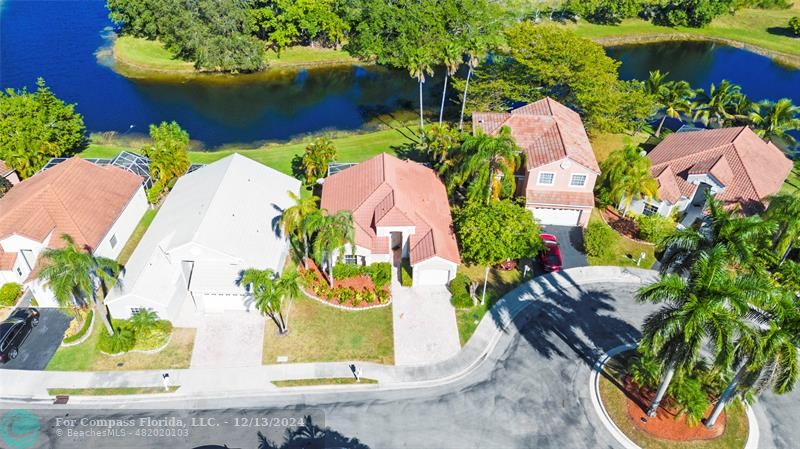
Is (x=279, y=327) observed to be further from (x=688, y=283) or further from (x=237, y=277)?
(x=688, y=283)

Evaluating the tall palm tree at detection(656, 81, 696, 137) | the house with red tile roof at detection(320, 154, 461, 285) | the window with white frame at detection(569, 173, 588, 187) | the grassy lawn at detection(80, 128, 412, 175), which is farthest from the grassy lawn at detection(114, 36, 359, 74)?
the window with white frame at detection(569, 173, 588, 187)

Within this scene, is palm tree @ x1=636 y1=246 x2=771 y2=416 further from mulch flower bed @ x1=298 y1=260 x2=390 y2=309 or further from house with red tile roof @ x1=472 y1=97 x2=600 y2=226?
mulch flower bed @ x1=298 y1=260 x2=390 y2=309

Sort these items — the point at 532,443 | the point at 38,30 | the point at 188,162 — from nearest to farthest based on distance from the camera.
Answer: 1. the point at 532,443
2. the point at 188,162
3. the point at 38,30

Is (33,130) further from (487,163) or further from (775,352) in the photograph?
(775,352)

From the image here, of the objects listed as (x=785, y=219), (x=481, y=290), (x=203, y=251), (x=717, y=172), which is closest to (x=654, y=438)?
(x=481, y=290)

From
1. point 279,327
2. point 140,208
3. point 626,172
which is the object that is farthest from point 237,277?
point 626,172

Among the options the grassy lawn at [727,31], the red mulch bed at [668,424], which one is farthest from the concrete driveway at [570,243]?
the grassy lawn at [727,31]
